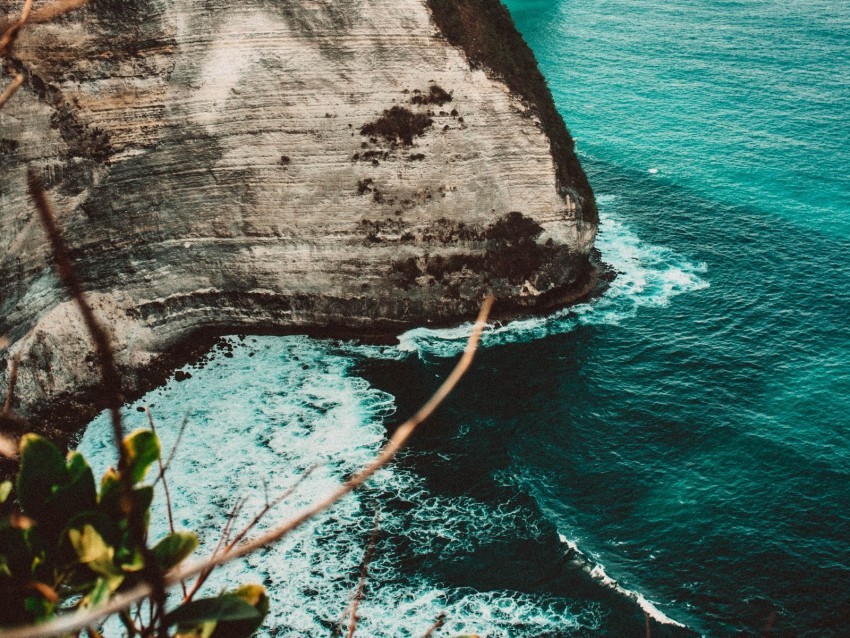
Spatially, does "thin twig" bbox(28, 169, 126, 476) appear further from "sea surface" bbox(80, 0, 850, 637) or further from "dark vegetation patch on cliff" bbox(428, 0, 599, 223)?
"dark vegetation patch on cliff" bbox(428, 0, 599, 223)

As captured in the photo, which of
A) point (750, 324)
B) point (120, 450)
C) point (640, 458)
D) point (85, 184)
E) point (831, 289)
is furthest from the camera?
point (831, 289)

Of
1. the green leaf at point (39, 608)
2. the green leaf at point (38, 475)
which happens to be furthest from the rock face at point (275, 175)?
the green leaf at point (39, 608)

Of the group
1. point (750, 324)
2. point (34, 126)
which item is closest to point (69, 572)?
point (34, 126)

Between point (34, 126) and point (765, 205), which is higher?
point (34, 126)

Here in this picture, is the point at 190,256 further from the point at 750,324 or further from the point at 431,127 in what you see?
the point at 750,324

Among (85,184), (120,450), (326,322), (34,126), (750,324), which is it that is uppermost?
(120,450)

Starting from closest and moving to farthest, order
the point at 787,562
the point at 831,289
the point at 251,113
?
the point at 787,562 → the point at 251,113 → the point at 831,289

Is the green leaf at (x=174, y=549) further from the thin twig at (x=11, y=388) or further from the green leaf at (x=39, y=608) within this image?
the thin twig at (x=11, y=388)

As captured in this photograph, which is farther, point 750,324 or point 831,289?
point 831,289
